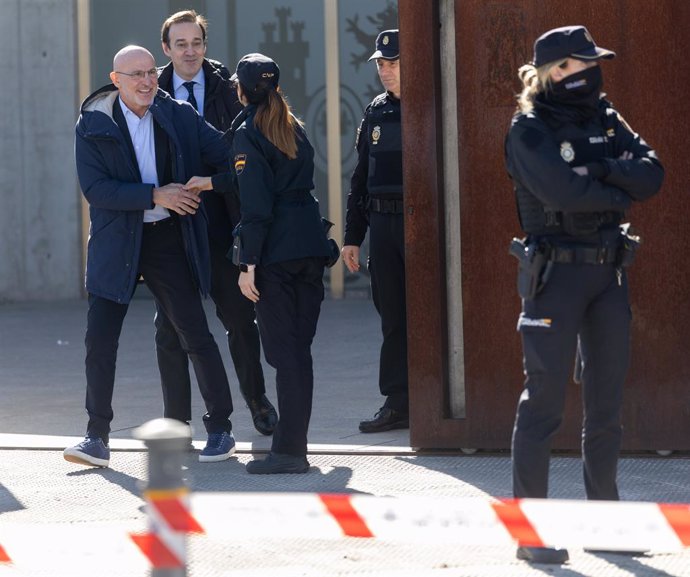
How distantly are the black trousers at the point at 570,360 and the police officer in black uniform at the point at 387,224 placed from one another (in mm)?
2506

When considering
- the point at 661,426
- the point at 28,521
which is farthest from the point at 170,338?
the point at 661,426

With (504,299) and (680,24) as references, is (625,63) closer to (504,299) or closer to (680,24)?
(680,24)

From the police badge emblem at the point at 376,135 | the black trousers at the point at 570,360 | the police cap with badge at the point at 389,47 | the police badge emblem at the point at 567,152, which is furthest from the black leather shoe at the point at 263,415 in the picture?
the police badge emblem at the point at 567,152

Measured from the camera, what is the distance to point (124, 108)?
22.1ft

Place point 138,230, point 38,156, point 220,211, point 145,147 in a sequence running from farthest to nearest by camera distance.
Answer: point 38,156, point 220,211, point 145,147, point 138,230

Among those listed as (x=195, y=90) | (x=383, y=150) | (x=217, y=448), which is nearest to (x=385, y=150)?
(x=383, y=150)

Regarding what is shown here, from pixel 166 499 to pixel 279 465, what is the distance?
3.40m

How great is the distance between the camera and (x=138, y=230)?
21.8 ft

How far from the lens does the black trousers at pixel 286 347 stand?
6.35 metres

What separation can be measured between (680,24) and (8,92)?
393 inches

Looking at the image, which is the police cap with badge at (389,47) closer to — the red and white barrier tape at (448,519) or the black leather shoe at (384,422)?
the black leather shoe at (384,422)

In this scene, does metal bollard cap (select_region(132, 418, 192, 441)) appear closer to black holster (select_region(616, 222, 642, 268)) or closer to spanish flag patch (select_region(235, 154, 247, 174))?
black holster (select_region(616, 222, 642, 268))

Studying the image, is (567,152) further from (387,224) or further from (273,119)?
(387,224)

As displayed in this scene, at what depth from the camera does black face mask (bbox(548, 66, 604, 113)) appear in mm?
4715
